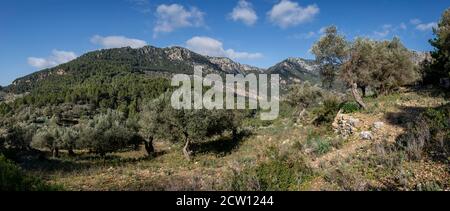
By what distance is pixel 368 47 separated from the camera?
29641mm

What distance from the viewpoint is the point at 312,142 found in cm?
2377

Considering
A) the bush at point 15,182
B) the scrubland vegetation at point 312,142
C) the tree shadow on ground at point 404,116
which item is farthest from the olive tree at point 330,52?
the bush at point 15,182

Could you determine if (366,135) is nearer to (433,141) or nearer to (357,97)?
(433,141)

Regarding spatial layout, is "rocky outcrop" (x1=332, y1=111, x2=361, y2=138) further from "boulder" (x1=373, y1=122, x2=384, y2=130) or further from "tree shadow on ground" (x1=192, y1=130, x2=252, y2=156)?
"tree shadow on ground" (x1=192, y1=130, x2=252, y2=156)

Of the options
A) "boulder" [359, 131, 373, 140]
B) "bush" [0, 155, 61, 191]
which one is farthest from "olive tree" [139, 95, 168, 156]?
"bush" [0, 155, 61, 191]

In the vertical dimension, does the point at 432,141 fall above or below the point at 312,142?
above

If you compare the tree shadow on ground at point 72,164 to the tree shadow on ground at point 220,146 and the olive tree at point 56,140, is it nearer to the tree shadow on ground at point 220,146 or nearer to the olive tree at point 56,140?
the tree shadow on ground at point 220,146

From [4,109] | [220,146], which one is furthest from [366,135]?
[4,109]

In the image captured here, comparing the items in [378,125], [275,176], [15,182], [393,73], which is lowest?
[275,176]

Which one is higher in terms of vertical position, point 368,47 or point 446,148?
A: point 368,47

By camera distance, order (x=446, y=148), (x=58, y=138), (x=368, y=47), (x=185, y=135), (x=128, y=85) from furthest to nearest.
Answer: (x=128, y=85) → (x=58, y=138) → (x=185, y=135) → (x=368, y=47) → (x=446, y=148)
